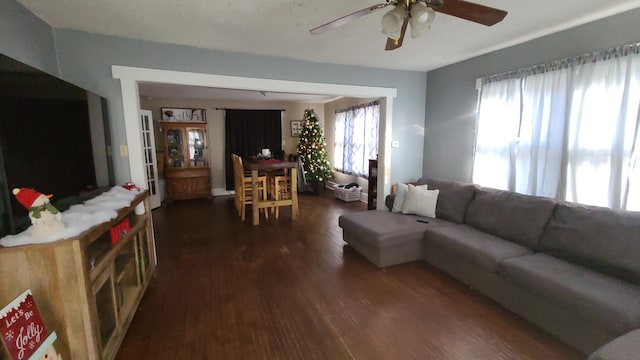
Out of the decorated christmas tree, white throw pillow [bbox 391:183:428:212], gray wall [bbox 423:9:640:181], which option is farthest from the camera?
the decorated christmas tree

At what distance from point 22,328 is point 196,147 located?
17.8 ft

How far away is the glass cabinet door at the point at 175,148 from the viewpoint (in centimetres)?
595

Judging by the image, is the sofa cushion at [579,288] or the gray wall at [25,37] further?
the gray wall at [25,37]

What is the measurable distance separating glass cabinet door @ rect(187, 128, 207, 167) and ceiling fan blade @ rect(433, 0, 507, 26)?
5676 millimetres

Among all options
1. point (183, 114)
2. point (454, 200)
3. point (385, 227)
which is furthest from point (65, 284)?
point (183, 114)

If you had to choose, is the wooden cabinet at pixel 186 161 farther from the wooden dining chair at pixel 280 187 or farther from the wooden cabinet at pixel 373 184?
the wooden cabinet at pixel 373 184

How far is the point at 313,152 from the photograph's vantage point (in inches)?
258

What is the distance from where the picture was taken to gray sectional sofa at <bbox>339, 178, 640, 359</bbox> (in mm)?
1702

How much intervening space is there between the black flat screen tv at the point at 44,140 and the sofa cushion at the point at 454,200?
3.45m

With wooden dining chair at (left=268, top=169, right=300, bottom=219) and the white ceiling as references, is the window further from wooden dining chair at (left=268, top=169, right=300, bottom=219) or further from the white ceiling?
the white ceiling

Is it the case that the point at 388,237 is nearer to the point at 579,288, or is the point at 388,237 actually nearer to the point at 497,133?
the point at 579,288

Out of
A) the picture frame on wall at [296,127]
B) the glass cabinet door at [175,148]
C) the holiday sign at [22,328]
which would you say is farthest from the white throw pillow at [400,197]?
the glass cabinet door at [175,148]

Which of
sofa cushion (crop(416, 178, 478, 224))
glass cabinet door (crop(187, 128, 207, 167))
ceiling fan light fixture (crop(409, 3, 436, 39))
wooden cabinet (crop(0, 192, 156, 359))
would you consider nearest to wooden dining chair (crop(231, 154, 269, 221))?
glass cabinet door (crop(187, 128, 207, 167))

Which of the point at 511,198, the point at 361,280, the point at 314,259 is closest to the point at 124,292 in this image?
the point at 314,259
